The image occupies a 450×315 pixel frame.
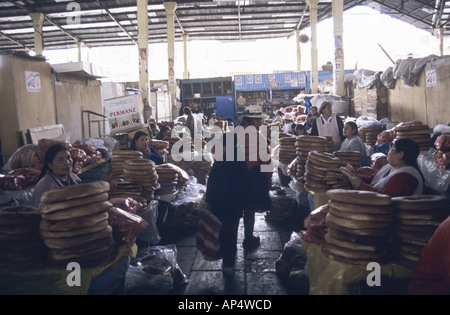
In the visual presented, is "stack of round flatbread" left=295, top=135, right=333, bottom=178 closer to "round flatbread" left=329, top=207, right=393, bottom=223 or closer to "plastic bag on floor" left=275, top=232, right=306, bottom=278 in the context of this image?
"plastic bag on floor" left=275, top=232, right=306, bottom=278

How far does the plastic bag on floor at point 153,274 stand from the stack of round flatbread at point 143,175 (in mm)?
803

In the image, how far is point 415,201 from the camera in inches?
89.0

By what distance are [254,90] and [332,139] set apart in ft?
51.1

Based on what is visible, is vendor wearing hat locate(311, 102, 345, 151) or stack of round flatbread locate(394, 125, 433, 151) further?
vendor wearing hat locate(311, 102, 345, 151)

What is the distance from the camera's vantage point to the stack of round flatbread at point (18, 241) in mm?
2281

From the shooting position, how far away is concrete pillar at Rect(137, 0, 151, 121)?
12.3 metres

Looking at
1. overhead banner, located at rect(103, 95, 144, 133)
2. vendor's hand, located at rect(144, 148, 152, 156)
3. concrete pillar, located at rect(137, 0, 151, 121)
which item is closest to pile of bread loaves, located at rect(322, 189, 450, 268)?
vendor's hand, located at rect(144, 148, 152, 156)

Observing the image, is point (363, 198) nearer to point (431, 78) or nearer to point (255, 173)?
point (255, 173)

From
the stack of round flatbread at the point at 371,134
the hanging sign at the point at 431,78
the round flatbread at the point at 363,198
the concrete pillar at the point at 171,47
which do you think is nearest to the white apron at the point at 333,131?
the stack of round flatbread at the point at 371,134

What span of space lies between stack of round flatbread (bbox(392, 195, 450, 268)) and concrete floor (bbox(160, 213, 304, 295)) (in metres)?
1.21

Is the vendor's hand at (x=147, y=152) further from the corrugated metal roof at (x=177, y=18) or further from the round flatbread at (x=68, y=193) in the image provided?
the corrugated metal roof at (x=177, y=18)
